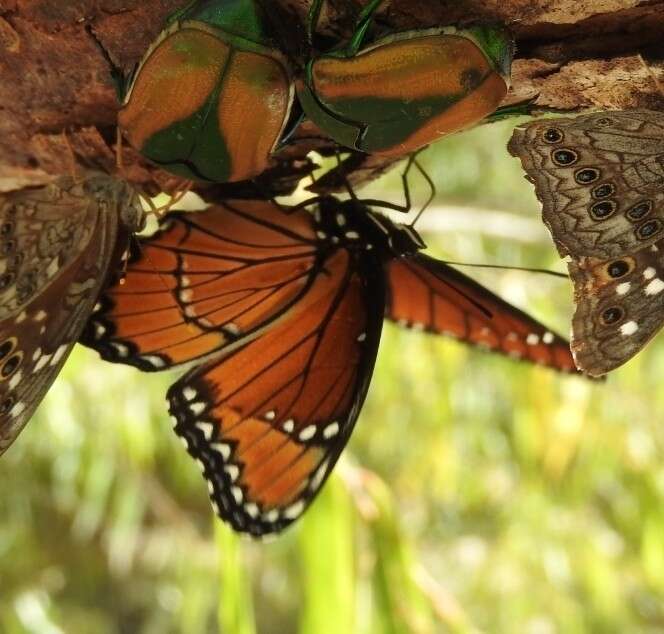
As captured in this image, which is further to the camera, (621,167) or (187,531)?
(187,531)

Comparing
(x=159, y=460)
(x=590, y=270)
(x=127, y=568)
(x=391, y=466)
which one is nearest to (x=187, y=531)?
(x=159, y=460)

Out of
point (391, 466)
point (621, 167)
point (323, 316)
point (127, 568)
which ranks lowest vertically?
point (127, 568)

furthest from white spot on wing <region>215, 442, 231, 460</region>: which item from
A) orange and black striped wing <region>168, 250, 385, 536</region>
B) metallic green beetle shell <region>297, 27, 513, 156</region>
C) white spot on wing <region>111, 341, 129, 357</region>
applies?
metallic green beetle shell <region>297, 27, 513, 156</region>

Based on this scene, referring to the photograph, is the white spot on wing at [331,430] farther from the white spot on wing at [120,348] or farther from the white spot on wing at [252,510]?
the white spot on wing at [120,348]

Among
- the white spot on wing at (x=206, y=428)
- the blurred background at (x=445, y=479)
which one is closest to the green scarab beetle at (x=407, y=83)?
the white spot on wing at (x=206, y=428)

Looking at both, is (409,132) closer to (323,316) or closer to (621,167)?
(621,167)

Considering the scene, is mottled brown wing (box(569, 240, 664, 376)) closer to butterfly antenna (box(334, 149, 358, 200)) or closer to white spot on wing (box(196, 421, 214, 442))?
butterfly antenna (box(334, 149, 358, 200))
